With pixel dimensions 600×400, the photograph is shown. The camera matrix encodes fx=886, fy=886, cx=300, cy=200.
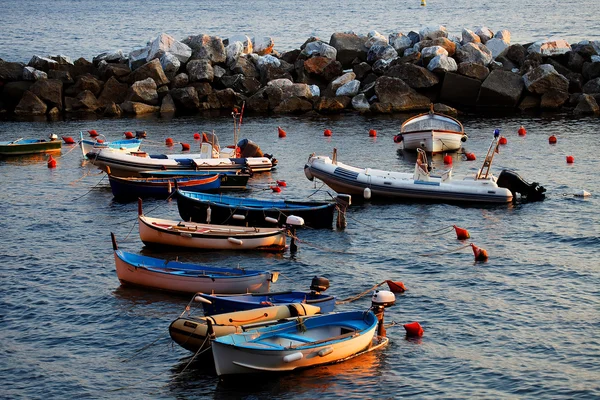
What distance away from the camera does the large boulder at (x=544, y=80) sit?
6028 centimetres

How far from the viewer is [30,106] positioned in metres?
64.1

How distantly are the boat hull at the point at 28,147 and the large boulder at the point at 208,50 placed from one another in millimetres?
19173

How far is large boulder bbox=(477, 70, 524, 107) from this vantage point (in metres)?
60.8

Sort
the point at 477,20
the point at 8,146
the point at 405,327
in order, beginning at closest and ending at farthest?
1. the point at 405,327
2. the point at 8,146
3. the point at 477,20

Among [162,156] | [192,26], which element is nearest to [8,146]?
[162,156]

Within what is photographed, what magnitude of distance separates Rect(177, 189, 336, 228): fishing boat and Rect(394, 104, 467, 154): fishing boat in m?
15.2

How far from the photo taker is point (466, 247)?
32.9 meters

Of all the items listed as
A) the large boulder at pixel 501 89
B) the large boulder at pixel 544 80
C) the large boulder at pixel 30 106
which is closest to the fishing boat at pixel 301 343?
the large boulder at pixel 501 89

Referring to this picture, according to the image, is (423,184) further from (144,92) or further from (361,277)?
(144,92)

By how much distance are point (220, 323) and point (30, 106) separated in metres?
46.1

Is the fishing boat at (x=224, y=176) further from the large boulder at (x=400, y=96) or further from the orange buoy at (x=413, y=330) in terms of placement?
the large boulder at (x=400, y=96)

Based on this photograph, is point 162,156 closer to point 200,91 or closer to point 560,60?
point 200,91

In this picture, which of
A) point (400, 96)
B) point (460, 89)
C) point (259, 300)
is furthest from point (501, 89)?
point (259, 300)

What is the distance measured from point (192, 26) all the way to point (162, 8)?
41764 mm
